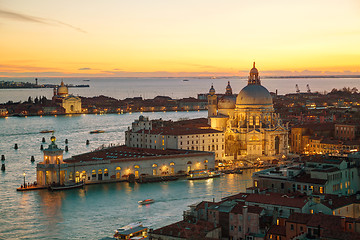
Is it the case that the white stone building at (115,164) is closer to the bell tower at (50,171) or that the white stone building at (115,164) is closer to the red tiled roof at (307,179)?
the bell tower at (50,171)

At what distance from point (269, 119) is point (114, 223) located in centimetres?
2534

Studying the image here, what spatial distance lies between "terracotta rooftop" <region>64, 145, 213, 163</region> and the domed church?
6206 mm

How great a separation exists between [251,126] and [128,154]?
11.9 metres

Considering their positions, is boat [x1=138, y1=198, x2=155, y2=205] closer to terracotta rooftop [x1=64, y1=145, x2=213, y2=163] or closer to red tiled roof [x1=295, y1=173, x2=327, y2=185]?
terracotta rooftop [x1=64, y1=145, x2=213, y2=163]

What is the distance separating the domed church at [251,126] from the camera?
4588 centimetres

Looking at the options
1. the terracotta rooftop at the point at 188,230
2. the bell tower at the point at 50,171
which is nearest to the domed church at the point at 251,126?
the bell tower at the point at 50,171

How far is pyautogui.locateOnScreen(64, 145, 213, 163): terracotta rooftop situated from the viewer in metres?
36.2

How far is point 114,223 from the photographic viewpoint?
2484cm

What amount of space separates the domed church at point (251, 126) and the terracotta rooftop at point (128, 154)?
6.21 meters

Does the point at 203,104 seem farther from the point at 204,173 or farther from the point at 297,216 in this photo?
the point at 297,216

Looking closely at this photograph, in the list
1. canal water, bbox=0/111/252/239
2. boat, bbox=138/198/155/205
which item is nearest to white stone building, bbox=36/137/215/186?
canal water, bbox=0/111/252/239

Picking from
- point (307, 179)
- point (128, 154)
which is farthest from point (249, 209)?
point (128, 154)

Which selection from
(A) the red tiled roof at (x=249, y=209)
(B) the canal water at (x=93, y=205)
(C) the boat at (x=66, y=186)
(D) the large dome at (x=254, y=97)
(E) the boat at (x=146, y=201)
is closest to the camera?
(A) the red tiled roof at (x=249, y=209)

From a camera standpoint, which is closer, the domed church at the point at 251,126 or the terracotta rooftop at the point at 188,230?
the terracotta rooftop at the point at 188,230
